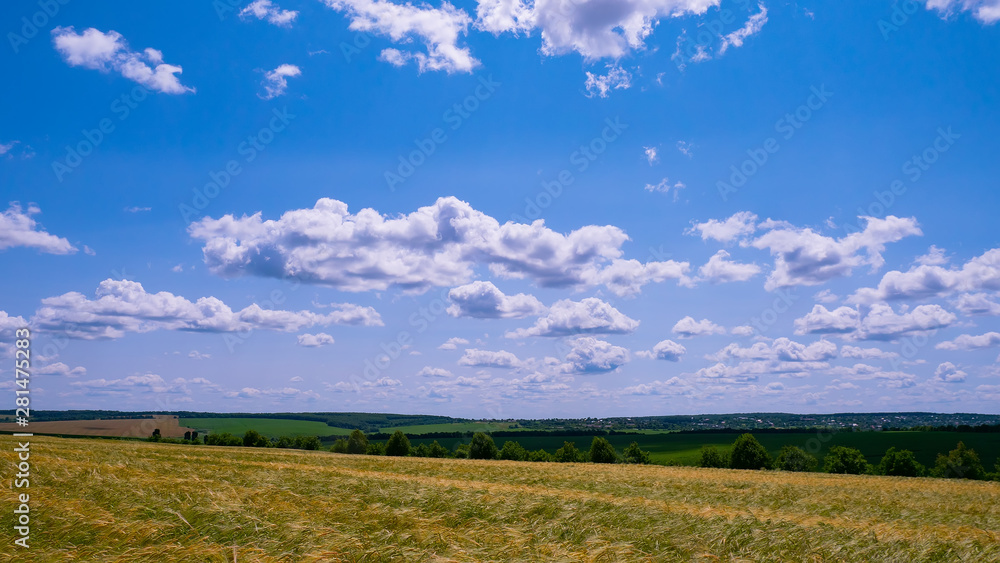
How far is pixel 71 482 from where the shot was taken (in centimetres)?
1171

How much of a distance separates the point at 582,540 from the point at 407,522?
2.93 m

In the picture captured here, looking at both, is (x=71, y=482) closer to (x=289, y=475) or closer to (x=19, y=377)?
(x=19, y=377)

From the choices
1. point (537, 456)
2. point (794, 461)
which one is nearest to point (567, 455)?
point (537, 456)

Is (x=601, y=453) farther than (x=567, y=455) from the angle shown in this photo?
No

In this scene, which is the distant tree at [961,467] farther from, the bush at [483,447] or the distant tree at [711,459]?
the bush at [483,447]

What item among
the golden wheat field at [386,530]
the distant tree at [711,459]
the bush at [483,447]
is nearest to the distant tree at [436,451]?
the bush at [483,447]

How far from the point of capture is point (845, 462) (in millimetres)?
74812

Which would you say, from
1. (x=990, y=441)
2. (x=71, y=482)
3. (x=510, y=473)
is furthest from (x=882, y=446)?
(x=71, y=482)

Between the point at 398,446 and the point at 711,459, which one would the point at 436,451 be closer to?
the point at 398,446

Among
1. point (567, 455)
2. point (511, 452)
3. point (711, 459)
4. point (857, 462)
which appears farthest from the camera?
point (511, 452)

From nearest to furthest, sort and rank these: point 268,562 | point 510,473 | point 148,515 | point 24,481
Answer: point 268,562
point 148,515
point 24,481
point 510,473

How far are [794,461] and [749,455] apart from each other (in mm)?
7293

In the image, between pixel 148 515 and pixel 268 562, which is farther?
pixel 148 515

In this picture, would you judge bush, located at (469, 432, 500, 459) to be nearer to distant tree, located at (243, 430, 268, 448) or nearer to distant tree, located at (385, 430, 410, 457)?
distant tree, located at (385, 430, 410, 457)
